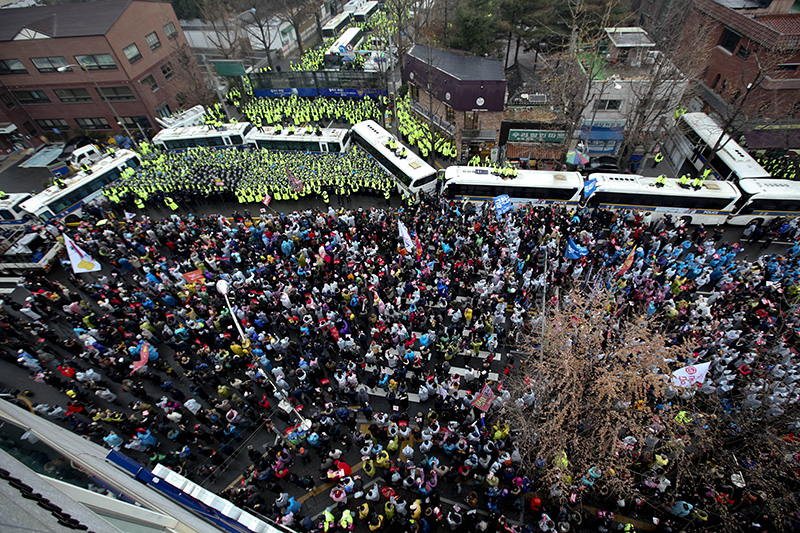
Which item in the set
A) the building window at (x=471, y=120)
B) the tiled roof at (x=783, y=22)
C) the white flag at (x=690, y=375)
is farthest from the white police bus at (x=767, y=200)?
the building window at (x=471, y=120)

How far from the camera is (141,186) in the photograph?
78.0ft

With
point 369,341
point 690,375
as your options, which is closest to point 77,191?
point 369,341

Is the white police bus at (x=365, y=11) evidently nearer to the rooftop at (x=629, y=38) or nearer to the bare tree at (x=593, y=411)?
the rooftop at (x=629, y=38)

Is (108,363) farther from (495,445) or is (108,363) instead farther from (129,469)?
(495,445)

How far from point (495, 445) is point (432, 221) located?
37.1ft

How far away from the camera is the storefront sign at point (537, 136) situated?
24781 millimetres

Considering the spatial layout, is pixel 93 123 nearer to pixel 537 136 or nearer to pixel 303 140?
pixel 303 140

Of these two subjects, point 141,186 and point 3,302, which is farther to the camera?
point 141,186

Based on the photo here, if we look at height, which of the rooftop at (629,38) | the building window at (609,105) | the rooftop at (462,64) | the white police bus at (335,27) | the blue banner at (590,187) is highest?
the rooftop at (629,38)

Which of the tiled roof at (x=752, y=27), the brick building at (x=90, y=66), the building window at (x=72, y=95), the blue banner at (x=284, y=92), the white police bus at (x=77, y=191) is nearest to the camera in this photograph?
the tiled roof at (x=752, y=27)

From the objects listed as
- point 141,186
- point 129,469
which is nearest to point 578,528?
point 129,469

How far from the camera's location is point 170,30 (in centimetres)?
3406

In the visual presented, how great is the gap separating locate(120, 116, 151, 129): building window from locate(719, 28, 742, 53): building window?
46.0 m

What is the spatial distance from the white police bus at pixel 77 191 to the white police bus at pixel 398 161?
54.1ft
